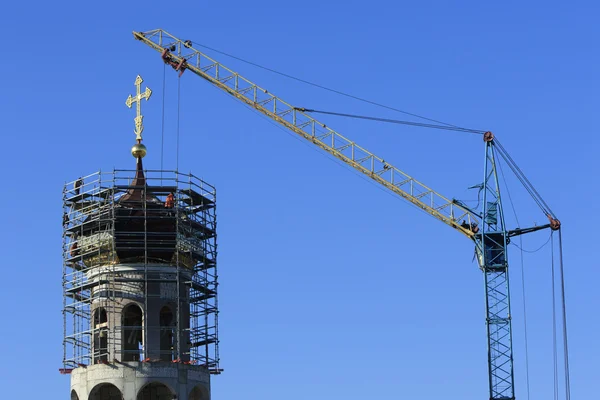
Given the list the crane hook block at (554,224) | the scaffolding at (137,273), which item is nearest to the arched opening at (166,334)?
the scaffolding at (137,273)

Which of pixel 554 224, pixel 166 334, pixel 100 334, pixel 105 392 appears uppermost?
pixel 554 224

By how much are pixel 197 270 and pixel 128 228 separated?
6688 millimetres

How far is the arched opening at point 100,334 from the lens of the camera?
105 m

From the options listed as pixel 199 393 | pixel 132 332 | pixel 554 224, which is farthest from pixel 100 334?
pixel 554 224

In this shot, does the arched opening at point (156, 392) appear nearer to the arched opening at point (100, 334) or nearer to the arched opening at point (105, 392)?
the arched opening at point (105, 392)

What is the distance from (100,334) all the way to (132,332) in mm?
2227

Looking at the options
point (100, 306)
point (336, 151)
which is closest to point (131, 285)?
point (100, 306)

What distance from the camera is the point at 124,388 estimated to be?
102500 mm

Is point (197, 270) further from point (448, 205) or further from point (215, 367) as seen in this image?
point (448, 205)

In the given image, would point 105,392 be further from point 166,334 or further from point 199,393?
point 199,393

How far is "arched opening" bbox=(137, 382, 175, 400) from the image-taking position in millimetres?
104562

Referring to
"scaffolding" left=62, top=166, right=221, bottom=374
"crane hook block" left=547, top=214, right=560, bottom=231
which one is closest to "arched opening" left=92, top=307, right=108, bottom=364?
"scaffolding" left=62, top=166, right=221, bottom=374

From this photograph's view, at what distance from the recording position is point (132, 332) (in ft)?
347

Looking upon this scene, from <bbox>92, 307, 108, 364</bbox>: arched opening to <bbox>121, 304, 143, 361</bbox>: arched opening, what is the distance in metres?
1.32
